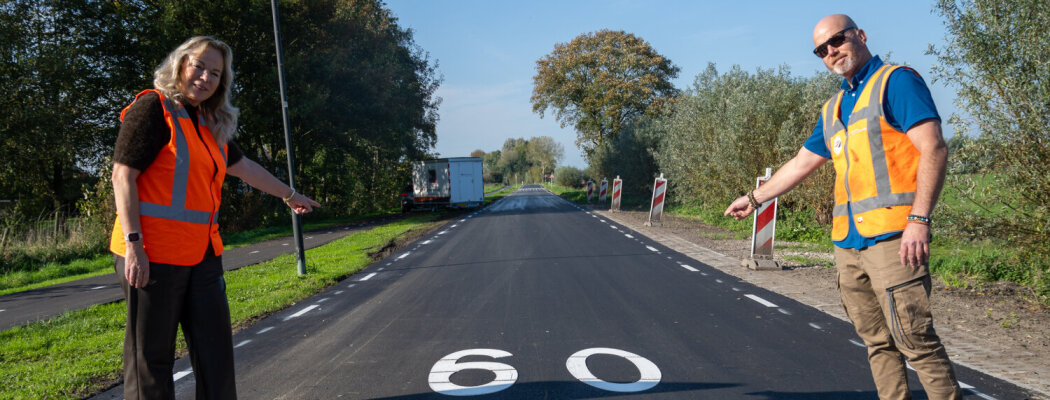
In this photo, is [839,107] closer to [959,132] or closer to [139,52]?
Result: [959,132]

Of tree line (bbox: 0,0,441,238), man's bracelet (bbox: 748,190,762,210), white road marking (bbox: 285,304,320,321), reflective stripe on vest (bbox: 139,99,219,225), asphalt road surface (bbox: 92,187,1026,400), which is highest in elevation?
tree line (bbox: 0,0,441,238)

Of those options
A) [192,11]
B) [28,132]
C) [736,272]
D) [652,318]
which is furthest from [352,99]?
[652,318]

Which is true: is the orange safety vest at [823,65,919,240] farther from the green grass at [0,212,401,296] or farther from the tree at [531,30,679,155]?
the tree at [531,30,679,155]

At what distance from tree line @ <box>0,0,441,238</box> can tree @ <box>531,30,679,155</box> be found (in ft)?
51.9

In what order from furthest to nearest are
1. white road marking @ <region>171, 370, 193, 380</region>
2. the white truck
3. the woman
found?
the white truck
white road marking @ <region>171, 370, 193, 380</region>
the woman

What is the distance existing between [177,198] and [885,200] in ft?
10.2

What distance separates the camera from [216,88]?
9.50ft

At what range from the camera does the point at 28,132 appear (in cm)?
1783

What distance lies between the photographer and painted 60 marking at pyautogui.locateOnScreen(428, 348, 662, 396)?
403 centimetres

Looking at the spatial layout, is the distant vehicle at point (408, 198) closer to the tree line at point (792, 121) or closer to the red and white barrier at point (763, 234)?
the tree line at point (792, 121)

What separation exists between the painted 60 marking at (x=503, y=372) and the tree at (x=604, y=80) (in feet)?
126

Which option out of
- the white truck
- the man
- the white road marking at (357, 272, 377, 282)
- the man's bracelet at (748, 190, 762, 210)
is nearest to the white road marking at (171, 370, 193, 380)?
the man's bracelet at (748, 190, 762, 210)

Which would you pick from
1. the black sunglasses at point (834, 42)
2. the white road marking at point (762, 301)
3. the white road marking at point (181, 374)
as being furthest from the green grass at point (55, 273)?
the black sunglasses at point (834, 42)

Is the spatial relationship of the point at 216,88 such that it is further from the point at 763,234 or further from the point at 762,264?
the point at 763,234
